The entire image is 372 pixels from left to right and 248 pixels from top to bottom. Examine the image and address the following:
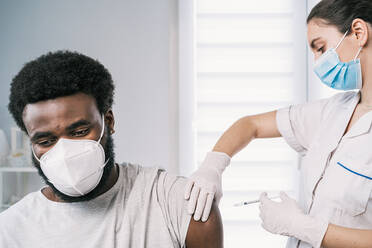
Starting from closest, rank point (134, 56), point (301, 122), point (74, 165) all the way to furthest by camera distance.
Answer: point (74, 165)
point (301, 122)
point (134, 56)

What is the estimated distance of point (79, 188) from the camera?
0.88 meters

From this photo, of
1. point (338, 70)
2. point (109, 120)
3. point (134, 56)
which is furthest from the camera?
point (134, 56)

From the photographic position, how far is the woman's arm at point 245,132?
1.33 metres

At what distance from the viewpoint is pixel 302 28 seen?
6.91 feet

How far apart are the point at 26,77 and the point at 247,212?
5.20 ft

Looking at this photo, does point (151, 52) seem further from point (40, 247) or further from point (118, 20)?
point (40, 247)

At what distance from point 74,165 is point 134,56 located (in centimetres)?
137

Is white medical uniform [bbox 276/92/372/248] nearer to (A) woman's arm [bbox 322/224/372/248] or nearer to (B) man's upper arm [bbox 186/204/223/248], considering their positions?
(A) woman's arm [bbox 322/224/372/248]

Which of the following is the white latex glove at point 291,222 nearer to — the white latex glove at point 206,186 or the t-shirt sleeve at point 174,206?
the white latex glove at point 206,186

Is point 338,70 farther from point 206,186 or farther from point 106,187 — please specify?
point 106,187

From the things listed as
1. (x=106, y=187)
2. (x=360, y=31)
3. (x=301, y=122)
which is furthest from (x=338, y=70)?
(x=106, y=187)

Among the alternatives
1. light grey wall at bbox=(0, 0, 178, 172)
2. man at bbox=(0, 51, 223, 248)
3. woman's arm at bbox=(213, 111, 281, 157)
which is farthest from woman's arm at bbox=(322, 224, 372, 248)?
light grey wall at bbox=(0, 0, 178, 172)

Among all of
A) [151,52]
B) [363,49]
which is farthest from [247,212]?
[363,49]

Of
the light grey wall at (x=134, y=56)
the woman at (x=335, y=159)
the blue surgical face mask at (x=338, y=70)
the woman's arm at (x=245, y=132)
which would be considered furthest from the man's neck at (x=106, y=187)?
the light grey wall at (x=134, y=56)
